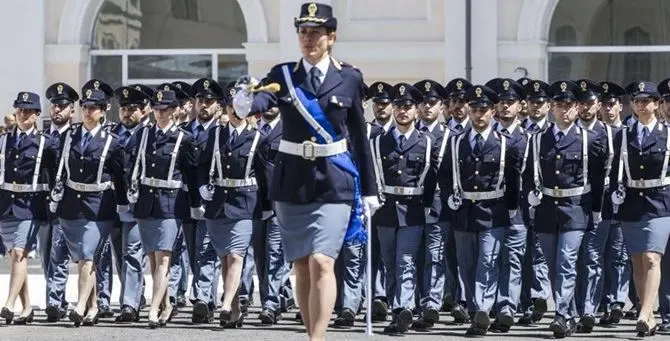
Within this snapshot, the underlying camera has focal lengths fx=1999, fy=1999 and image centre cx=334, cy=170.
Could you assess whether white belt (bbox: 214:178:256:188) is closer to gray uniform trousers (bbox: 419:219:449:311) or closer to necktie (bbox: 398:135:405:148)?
necktie (bbox: 398:135:405:148)

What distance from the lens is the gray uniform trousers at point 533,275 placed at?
51.4 ft

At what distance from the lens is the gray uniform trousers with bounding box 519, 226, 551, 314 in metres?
15.7

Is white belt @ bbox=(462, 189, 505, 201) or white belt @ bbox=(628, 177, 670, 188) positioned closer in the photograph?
white belt @ bbox=(628, 177, 670, 188)

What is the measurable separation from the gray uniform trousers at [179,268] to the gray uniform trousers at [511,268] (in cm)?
257

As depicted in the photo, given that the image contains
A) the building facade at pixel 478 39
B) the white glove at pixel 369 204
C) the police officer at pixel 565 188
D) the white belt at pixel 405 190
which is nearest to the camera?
the white glove at pixel 369 204

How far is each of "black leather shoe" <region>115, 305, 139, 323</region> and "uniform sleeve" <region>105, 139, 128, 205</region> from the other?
827 mm

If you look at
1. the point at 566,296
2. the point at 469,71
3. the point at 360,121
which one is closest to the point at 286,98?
the point at 360,121

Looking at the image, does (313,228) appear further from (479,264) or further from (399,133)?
(399,133)

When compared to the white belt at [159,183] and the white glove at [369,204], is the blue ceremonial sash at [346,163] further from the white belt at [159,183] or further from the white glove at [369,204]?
the white belt at [159,183]

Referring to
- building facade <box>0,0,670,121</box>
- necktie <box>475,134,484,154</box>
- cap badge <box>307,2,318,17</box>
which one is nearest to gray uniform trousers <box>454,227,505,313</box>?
necktie <box>475,134,484,154</box>

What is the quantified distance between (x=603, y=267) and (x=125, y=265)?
3791mm

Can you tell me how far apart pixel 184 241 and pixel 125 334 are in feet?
6.01

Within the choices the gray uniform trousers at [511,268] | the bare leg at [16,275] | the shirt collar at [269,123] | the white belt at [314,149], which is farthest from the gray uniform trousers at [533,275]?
the white belt at [314,149]

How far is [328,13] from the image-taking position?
1165 cm
